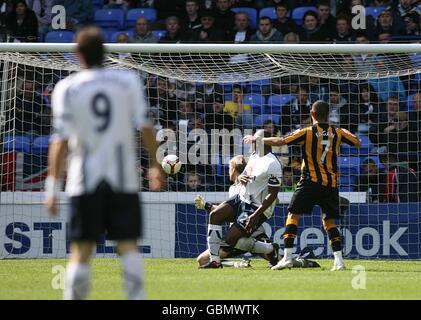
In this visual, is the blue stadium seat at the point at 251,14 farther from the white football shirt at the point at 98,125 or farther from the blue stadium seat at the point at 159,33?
the white football shirt at the point at 98,125

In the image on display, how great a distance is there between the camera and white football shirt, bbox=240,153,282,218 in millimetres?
12148

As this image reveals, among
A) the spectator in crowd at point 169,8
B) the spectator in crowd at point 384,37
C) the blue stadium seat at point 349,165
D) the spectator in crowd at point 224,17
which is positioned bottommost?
the blue stadium seat at point 349,165

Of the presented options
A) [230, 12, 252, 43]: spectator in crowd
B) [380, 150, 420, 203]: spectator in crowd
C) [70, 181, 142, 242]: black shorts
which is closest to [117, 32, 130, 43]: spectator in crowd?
[230, 12, 252, 43]: spectator in crowd

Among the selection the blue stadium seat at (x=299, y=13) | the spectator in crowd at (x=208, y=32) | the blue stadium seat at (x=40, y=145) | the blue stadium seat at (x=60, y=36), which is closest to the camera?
the blue stadium seat at (x=40, y=145)

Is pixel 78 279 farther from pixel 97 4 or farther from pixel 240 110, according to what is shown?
pixel 97 4

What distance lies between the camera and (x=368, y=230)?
14.7m

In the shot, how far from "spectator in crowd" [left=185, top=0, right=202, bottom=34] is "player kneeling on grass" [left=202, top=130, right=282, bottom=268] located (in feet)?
22.4

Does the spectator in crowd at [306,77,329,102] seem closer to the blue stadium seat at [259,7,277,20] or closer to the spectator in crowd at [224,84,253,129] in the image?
the spectator in crowd at [224,84,253,129]

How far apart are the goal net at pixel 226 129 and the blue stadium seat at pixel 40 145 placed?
0.02 meters

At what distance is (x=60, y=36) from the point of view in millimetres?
19188

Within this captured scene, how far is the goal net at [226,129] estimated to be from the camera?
14.5 meters

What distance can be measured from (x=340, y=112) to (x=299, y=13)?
12.5ft

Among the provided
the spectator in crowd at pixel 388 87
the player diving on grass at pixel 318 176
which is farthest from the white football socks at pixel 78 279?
the spectator in crowd at pixel 388 87

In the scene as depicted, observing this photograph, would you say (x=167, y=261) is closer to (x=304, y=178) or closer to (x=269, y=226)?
(x=269, y=226)
